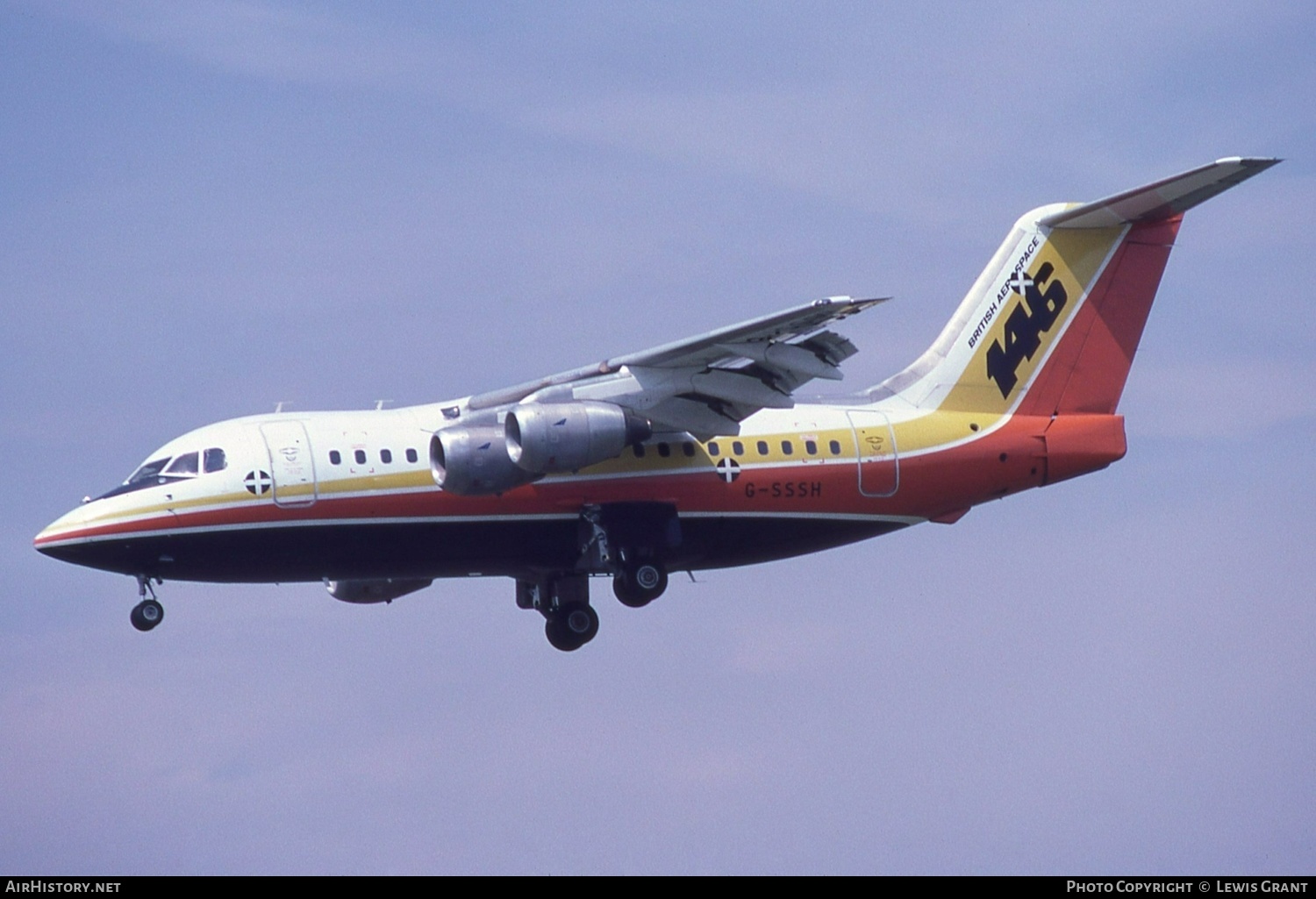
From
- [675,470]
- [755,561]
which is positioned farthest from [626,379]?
[755,561]

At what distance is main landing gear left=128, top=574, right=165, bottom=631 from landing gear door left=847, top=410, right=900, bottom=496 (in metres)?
8.89

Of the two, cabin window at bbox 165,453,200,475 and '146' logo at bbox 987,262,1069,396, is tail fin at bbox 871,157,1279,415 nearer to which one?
'146' logo at bbox 987,262,1069,396

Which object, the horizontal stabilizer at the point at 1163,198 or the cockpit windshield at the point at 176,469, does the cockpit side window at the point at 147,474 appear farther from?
the horizontal stabilizer at the point at 1163,198

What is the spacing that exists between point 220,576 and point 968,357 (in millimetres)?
10375

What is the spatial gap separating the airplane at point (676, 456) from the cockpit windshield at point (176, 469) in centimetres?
3

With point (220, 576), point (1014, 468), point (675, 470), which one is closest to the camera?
point (220, 576)

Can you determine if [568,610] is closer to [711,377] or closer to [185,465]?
[711,377]

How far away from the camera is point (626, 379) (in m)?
24.3

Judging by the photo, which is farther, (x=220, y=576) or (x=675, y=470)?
(x=675, y=470)

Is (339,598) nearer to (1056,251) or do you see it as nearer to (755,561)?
(755,561)

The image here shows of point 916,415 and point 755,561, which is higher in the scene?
point 916,415

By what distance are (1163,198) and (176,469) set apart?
1336 centimetres

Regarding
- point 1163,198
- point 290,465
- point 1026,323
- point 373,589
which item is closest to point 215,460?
point 290,465

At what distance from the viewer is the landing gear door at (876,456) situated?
86.0ft
